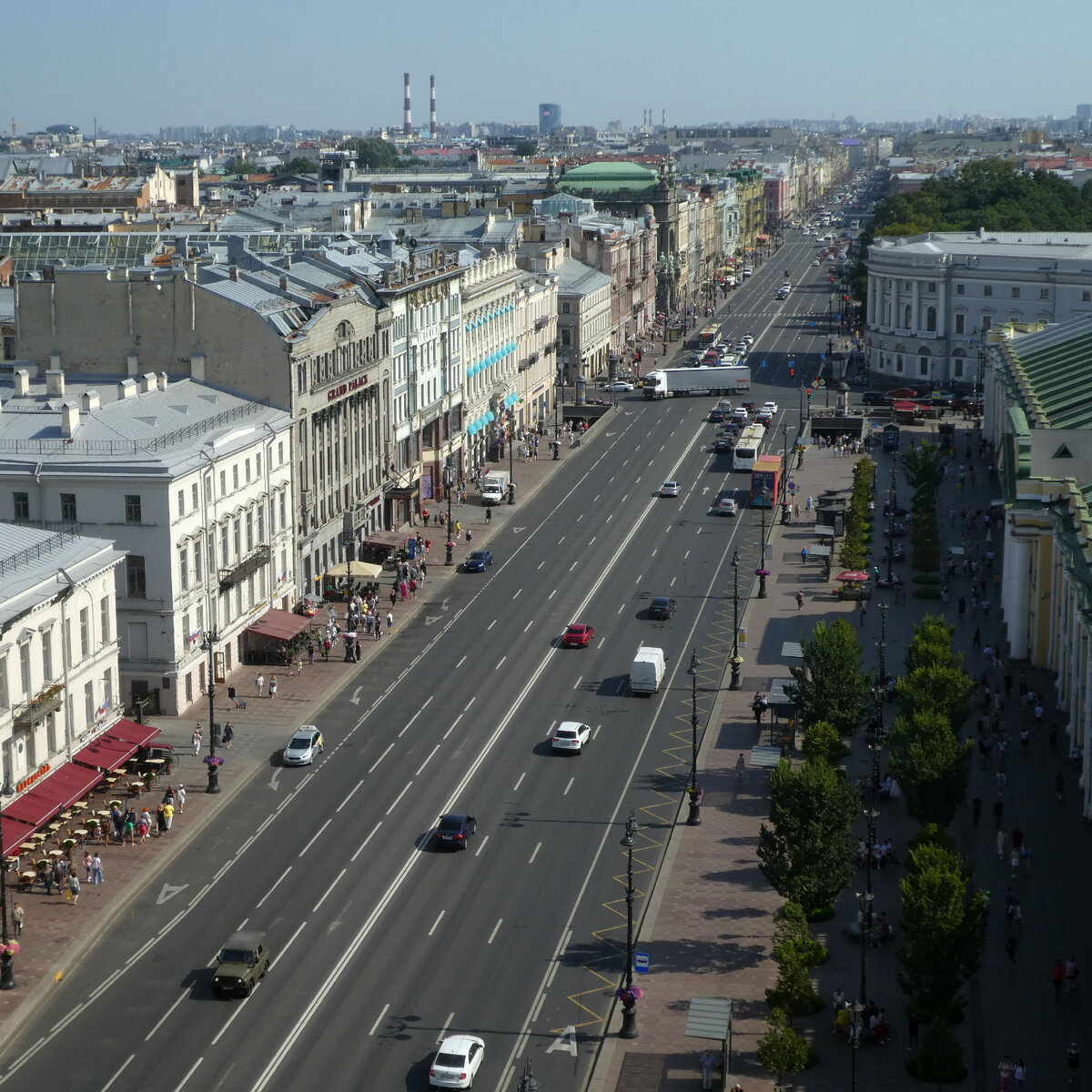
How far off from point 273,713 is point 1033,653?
3565cm

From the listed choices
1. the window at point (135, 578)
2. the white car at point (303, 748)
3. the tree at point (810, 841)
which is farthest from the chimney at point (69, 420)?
the tree at point (810, 841)

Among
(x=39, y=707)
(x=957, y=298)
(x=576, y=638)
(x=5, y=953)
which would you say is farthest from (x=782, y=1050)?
(x=957, y=298)

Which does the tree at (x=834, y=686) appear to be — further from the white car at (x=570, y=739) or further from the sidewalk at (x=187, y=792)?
the sidewalk at (x=187, y=792)

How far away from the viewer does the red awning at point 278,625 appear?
8312 cm

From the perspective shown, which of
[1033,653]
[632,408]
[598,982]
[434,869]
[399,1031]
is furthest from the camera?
[632,408]

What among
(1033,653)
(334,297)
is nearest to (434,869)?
(1033,653)

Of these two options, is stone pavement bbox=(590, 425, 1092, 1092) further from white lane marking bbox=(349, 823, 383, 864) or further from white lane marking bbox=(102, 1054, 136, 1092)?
white lane marking bbox=(102, 1054, 136, 1092)

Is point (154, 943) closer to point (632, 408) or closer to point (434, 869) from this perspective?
point (434, 869)

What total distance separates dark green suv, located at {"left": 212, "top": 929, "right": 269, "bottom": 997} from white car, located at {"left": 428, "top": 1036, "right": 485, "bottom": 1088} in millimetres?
6949

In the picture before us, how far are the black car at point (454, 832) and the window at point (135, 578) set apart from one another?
66.0 ft

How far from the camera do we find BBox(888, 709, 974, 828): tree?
5981 centimetres

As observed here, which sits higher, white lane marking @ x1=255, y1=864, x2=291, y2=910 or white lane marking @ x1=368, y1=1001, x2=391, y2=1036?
white lane marking @ x1=255, y1=864, x2=291, y2=910

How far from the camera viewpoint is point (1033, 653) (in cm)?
8331

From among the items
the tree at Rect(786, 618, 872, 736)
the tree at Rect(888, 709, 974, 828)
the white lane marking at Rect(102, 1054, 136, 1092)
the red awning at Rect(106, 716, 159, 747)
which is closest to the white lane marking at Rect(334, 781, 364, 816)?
the red awning at Rect(106, 716, 159, 747)
